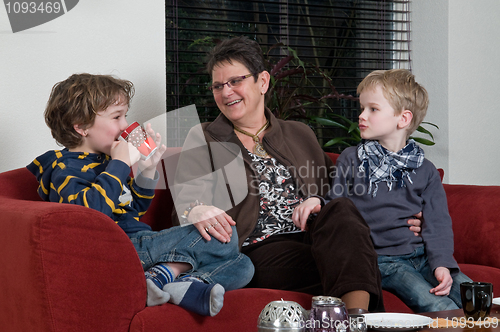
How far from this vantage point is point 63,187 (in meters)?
1.44

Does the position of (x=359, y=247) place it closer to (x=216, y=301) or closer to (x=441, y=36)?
(x=216, y=301)

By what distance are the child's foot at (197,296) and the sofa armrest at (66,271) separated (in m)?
0.09

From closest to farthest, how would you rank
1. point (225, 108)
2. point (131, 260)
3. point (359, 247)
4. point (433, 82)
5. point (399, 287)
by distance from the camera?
point (131, 260)
point (359, 247)
point (399, 287)
point (225, 108)
point (433, 82)

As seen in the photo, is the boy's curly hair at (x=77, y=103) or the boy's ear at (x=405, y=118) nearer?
the boy's curly hair at (x=77, y=103)

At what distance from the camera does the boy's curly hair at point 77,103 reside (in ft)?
5.19

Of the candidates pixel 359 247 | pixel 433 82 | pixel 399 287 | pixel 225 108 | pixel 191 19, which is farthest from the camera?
pixel 433 82

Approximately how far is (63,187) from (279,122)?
94cm

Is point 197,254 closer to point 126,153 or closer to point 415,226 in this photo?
point 126,153

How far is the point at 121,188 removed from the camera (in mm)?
1472

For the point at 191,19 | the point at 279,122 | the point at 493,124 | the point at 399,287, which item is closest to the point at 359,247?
the point at 399,287

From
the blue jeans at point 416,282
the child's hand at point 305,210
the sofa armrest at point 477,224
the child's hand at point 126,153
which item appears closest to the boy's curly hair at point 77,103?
the child's hand at point 126,153

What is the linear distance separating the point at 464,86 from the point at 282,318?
2.50 m

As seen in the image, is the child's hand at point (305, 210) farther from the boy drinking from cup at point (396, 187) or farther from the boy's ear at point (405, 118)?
the boy's ear at point (405, 118)

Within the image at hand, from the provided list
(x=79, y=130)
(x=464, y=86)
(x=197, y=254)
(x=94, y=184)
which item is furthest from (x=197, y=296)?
(x=464, y=86)
